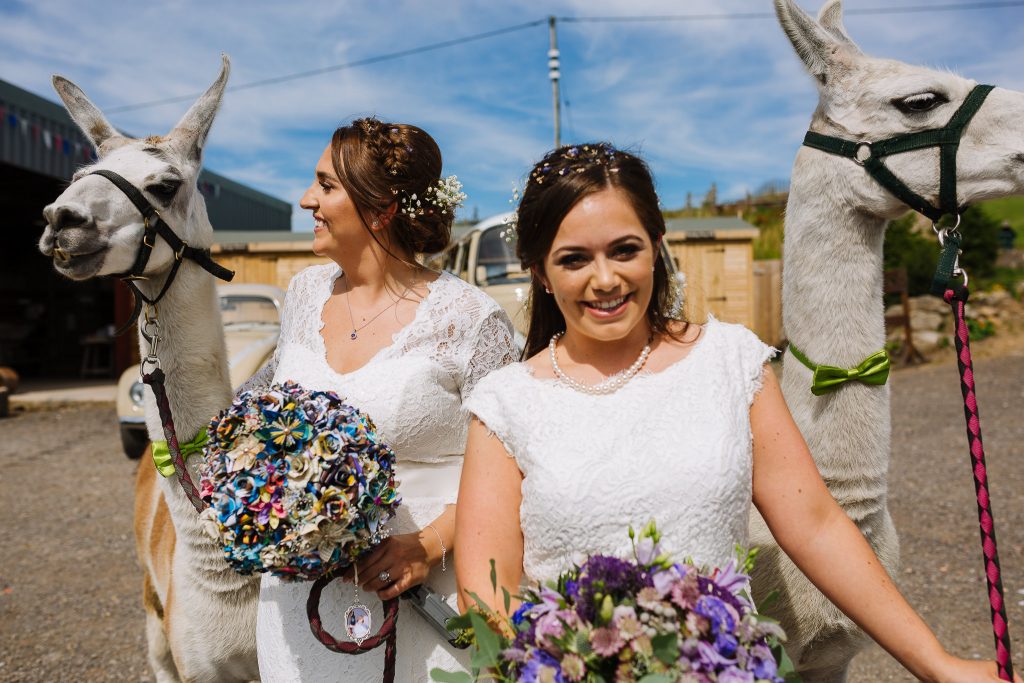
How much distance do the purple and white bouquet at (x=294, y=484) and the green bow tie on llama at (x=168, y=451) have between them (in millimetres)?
738

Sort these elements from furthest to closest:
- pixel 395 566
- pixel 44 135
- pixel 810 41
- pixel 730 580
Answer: pixel 44 135 < pixel 810 41 < pixel 395 566 < pixel 730 580

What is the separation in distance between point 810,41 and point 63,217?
2234 millimetres

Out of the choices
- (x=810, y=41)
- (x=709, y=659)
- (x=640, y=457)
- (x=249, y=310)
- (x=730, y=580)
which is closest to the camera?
(x=709, y=659)

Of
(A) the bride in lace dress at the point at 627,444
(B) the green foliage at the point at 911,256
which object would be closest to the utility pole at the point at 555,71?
(B) the green foliage at the point at 911,256

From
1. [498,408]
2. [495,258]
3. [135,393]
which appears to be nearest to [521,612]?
[498,408]

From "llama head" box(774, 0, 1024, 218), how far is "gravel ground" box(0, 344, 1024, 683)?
2619 mm

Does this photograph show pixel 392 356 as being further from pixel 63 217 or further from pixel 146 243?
pixel 63 217

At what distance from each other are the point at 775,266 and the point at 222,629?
13647 millimetres

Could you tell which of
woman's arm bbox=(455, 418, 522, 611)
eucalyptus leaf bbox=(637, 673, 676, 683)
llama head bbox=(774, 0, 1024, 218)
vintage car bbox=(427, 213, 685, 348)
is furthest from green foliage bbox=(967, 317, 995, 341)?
eucalyptus leaf bbox=(637, 673, 676, 683)

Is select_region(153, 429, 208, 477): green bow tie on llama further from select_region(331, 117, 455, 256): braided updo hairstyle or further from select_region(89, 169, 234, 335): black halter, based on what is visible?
select_region(331, 117, 455, 256): braided updo hairstyle

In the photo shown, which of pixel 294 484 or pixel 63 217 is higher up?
pixel 63 217

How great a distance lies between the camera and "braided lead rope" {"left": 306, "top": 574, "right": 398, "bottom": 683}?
5.66ft

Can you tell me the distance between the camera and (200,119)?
2.70 metres

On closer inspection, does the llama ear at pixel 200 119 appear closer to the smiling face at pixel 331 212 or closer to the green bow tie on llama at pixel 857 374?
the smiling face at pixel 331 212
